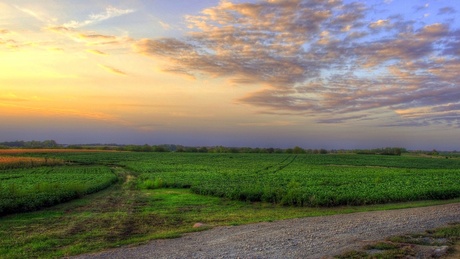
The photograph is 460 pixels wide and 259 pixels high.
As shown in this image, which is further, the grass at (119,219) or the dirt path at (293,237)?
the grass at (119,219)

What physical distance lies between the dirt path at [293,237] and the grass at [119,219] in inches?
58.2

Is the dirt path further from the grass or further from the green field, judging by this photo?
the green field

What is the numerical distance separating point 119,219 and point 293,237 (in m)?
10.0

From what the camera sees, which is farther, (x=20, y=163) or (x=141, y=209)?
(x=20, y=163)

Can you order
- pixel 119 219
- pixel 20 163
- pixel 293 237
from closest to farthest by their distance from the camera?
pixel 293 237
pixel 119 219
pixel 20 163

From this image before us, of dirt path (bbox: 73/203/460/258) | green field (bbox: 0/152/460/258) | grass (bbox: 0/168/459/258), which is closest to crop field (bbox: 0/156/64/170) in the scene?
green field (bbox: 0/152/460/258)

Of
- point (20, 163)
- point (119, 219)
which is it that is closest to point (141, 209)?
point (119, 219)

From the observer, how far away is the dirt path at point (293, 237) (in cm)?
1143

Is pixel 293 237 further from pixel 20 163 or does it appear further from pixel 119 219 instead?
pixel 20 163

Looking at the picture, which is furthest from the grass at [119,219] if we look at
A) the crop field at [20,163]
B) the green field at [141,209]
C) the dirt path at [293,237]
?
the crop field at [20,163]

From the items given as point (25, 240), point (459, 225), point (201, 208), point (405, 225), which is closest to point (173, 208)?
point (201, 208)

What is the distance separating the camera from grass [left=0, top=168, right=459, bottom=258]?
45.2ft

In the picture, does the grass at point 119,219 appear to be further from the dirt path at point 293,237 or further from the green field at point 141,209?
the dirt path at point 293,237

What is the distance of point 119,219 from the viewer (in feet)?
62.4
